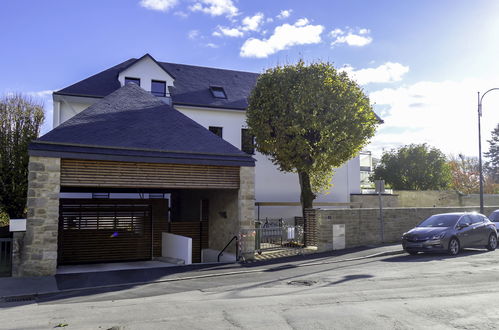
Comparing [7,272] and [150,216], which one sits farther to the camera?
[150,216]

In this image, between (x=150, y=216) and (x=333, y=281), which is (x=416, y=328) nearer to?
(x=333, y=281)

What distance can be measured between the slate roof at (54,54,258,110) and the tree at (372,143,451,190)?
1499cm

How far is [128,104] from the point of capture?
1741 centimetres

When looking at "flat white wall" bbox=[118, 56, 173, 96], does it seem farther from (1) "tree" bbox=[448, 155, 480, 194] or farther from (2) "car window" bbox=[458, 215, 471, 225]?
(1) "tree" bbox=[448, 155, 480, 194]

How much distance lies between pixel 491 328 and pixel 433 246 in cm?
932

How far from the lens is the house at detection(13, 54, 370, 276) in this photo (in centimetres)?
1301

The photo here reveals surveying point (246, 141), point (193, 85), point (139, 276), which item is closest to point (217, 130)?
point (246, 141)

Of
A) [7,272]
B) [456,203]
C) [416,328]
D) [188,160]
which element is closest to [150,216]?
[188,160]

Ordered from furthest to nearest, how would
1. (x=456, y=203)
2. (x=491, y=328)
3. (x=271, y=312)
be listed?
1. (x=456, y=203)
2. (x=271, y=312)
3. (x=491, y=328)

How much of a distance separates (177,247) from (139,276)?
3626 millimetres

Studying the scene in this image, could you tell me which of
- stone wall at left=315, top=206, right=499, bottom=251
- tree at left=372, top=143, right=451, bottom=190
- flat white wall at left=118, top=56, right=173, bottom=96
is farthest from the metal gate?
tree at left=372, top=143, right=451, bottom=190

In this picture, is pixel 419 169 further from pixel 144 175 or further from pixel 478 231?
pixel 144 175

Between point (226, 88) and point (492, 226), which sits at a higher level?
point (226, 88)

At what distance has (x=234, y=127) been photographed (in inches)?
1083
